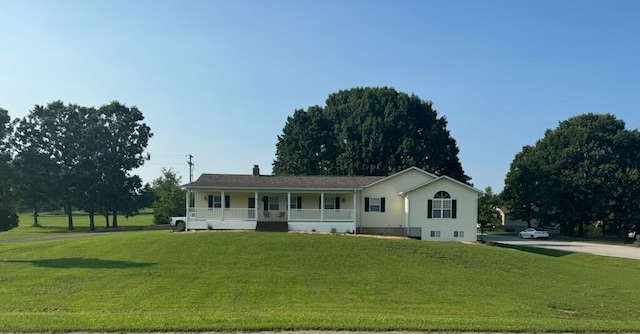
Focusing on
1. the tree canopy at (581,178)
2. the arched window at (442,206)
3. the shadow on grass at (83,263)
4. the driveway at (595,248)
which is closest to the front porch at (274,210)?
the arched window at (442,206)

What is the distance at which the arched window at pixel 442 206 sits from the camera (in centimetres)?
3250

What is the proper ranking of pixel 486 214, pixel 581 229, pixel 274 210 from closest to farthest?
pixel 274 210, pixel 486 214, pixel 581 229

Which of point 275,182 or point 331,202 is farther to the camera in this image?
point 331,202

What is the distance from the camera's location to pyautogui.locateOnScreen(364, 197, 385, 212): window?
34.0m

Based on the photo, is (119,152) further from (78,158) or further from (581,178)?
(581,178)

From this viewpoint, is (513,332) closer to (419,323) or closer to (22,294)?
(419,323)

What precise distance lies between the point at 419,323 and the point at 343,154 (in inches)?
1737

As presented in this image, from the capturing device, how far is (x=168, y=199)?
51.0 meters

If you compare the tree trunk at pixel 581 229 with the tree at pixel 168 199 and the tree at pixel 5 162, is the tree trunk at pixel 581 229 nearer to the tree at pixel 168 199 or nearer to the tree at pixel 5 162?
Result: the tree at pixel 168 199

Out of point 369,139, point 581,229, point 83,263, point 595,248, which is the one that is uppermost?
point 369,139

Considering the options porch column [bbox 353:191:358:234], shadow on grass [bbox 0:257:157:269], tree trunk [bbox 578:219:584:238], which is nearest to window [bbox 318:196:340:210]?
porch column [bbox 353:191:358:234]

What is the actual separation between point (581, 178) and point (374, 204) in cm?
3345

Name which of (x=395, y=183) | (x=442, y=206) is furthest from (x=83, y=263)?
(x=442, y=206)

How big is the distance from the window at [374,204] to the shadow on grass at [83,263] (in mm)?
18639
